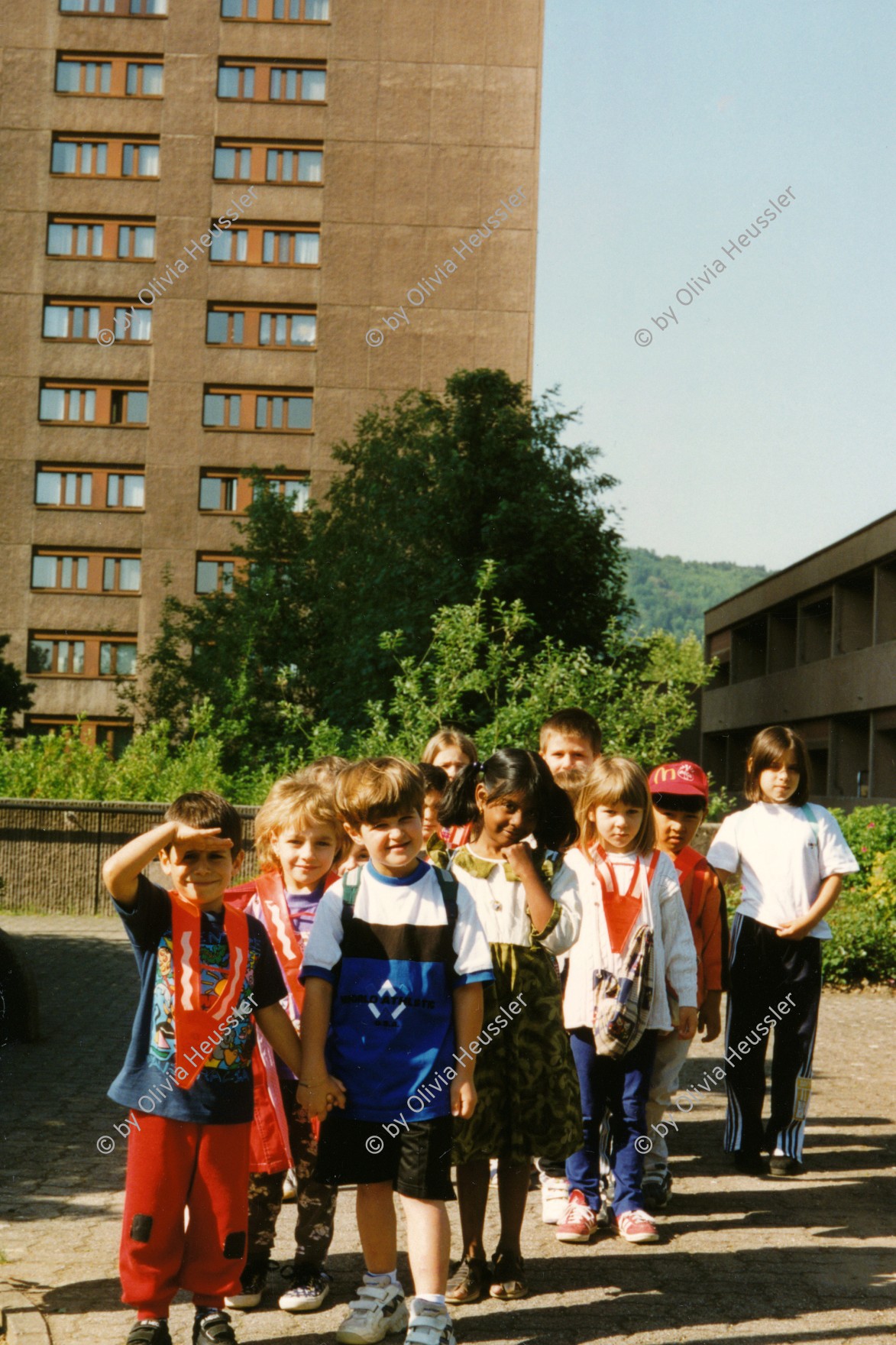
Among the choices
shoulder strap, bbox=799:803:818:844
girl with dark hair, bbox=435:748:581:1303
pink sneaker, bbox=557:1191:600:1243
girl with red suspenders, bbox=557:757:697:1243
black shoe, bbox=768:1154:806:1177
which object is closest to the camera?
girl with dark hair, bbox=435:748:581:1303

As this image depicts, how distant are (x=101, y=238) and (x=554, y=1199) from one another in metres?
44.7

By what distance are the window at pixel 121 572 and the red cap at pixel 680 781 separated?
1627 inches

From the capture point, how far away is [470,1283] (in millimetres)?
4422

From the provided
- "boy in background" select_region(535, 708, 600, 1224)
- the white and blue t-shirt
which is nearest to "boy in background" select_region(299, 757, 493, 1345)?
the white and blue t-shirt

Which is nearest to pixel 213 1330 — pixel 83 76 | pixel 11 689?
pixel 11 689

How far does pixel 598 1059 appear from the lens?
526 cm

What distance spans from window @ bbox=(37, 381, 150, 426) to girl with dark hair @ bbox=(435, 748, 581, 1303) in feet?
140

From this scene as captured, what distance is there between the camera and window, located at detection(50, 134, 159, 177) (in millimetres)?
45375

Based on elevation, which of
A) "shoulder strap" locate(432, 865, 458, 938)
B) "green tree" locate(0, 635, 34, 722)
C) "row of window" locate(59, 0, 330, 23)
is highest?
"row of window" locate(59, 0, 330, 23)

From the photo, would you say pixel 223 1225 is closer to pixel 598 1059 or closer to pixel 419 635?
pixel 598 1059

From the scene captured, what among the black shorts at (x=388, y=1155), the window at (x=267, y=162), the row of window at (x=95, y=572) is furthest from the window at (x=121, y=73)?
→ the black shorts at (x=388, y=1155)

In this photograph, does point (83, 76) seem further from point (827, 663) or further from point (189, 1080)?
point (189, 1080)

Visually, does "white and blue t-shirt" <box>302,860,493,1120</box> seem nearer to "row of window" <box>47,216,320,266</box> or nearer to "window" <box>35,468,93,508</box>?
"row of window" <box>47,216,320,266</box>

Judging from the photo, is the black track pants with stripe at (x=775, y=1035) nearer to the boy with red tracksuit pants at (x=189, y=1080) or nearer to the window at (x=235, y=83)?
the boy with red tracksuit pants at (x=189, y=1080)
